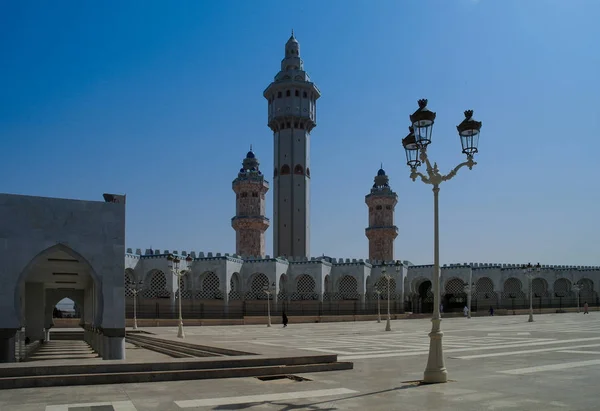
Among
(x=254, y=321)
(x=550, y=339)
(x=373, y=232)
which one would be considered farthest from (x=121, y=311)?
(x=373, y=232)

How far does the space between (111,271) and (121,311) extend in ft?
3.10

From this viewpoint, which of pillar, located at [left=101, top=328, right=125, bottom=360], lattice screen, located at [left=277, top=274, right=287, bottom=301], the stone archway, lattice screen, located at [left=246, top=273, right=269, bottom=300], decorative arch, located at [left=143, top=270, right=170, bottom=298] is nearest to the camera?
the stone archway

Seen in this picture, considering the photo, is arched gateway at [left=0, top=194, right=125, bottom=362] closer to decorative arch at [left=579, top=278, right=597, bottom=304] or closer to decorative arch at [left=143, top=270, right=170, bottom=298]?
decorative arch at [left=143, top=270, right=170, bottom=298]

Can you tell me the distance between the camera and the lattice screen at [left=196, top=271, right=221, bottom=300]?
5138 centimetres

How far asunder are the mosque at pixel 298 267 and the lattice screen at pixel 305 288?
10 cm

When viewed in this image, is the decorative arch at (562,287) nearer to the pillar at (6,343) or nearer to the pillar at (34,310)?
the pillar at (34,310)

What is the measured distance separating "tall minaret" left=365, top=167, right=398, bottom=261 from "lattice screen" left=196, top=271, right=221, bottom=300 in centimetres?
2907

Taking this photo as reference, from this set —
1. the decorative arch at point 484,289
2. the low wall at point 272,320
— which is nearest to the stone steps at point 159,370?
the low wall at point 272,320

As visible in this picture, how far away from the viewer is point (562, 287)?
6712cm

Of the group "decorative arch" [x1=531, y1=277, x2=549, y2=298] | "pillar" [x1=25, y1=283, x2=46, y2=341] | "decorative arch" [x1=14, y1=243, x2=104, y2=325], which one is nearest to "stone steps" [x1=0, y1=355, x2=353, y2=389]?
"decorative arch" [x1=14, y1=243, x2=104, y2=325]

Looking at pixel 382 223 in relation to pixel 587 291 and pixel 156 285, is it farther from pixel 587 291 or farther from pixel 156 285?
pixel 156 285

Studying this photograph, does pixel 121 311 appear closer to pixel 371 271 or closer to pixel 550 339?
pixel 550 339

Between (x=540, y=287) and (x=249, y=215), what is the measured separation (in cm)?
3436

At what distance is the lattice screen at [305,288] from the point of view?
184 ft
